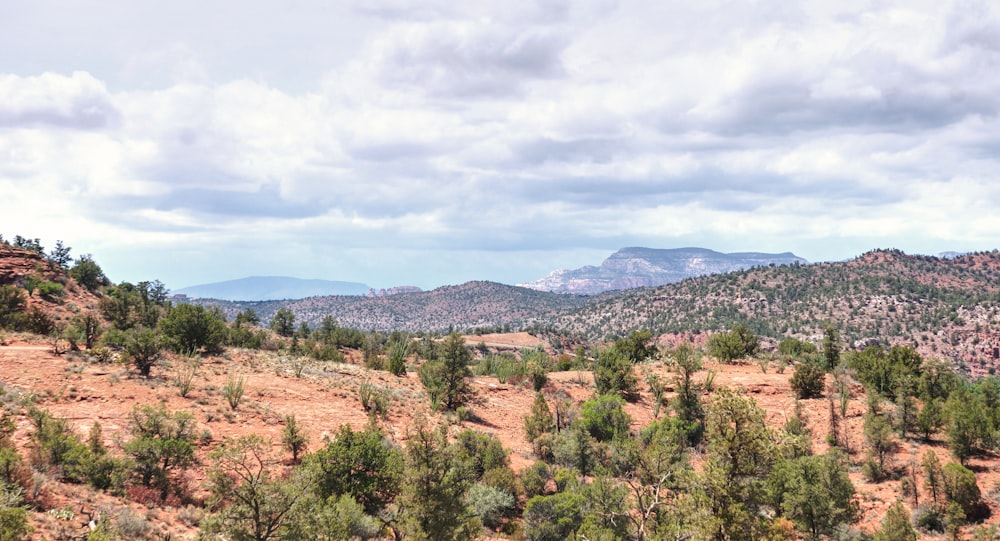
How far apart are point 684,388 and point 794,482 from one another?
43.2 ft

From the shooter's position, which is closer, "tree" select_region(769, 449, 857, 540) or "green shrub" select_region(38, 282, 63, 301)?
"tree" select_region(769, 449, 857, 540)

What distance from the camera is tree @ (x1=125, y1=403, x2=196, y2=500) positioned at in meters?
15.8

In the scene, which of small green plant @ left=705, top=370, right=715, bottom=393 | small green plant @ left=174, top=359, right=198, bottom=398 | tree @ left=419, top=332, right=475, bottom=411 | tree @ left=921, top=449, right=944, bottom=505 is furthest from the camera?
small green plant @ left=705, top=370, right=715, bottom=393

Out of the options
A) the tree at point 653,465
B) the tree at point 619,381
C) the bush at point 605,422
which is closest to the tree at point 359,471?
the tree at point 653,465

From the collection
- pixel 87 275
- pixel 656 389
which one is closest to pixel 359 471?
pixel 656 389

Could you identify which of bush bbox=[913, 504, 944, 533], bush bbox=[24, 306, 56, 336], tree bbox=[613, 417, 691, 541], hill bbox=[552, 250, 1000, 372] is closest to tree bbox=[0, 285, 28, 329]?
bush bbox=[24, 306, 56, 336]

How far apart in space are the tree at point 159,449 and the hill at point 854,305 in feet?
440

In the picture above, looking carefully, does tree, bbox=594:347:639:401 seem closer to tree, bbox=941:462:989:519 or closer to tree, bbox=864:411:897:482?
tree, bbox=864:411:897:482

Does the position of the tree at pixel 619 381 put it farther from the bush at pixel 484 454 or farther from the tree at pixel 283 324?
the tree at pixel 283 324

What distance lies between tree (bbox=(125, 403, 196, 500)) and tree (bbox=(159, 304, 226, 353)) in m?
18.4

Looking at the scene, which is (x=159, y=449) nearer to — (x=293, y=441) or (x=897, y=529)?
(x=293, y=441)

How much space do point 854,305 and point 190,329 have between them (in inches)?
6110

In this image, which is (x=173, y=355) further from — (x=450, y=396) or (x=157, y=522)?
(x=157, y=522)

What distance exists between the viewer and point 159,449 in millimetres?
16109
